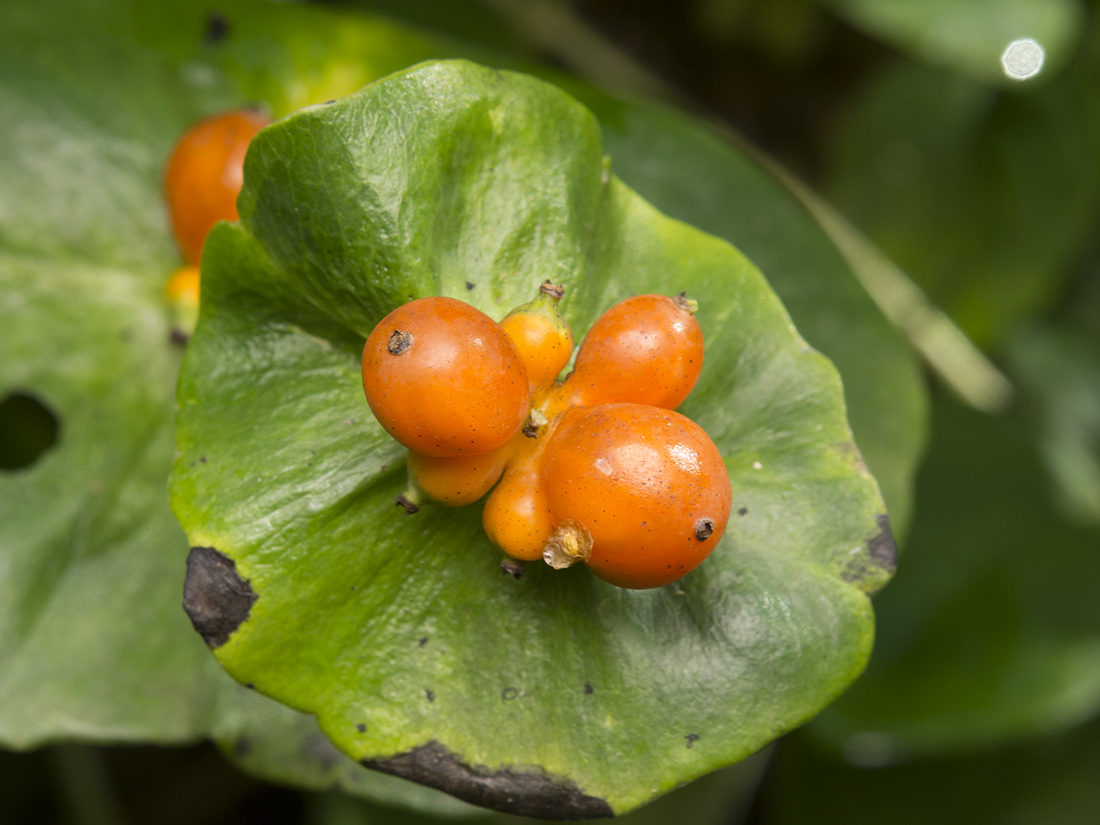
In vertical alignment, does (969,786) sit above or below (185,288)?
below

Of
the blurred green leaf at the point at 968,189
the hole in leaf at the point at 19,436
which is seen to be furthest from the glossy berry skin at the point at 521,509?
the blurred green leaf at the point at 968,189

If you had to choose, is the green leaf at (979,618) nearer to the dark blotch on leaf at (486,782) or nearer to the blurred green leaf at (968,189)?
the blurred green leaf at (968,189)

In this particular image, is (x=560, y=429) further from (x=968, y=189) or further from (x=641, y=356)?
(x=968, y=189)

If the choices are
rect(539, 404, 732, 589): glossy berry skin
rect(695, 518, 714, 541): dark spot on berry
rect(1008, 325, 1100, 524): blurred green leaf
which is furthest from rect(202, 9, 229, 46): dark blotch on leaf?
rect(1008, 325, 1100, 524): blurred green leaf

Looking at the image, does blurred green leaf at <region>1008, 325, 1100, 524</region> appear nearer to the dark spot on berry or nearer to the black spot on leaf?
the black spot on leaf

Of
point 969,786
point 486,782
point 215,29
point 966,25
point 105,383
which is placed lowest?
point 969,786

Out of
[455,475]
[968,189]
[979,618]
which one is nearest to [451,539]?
[455,475]
